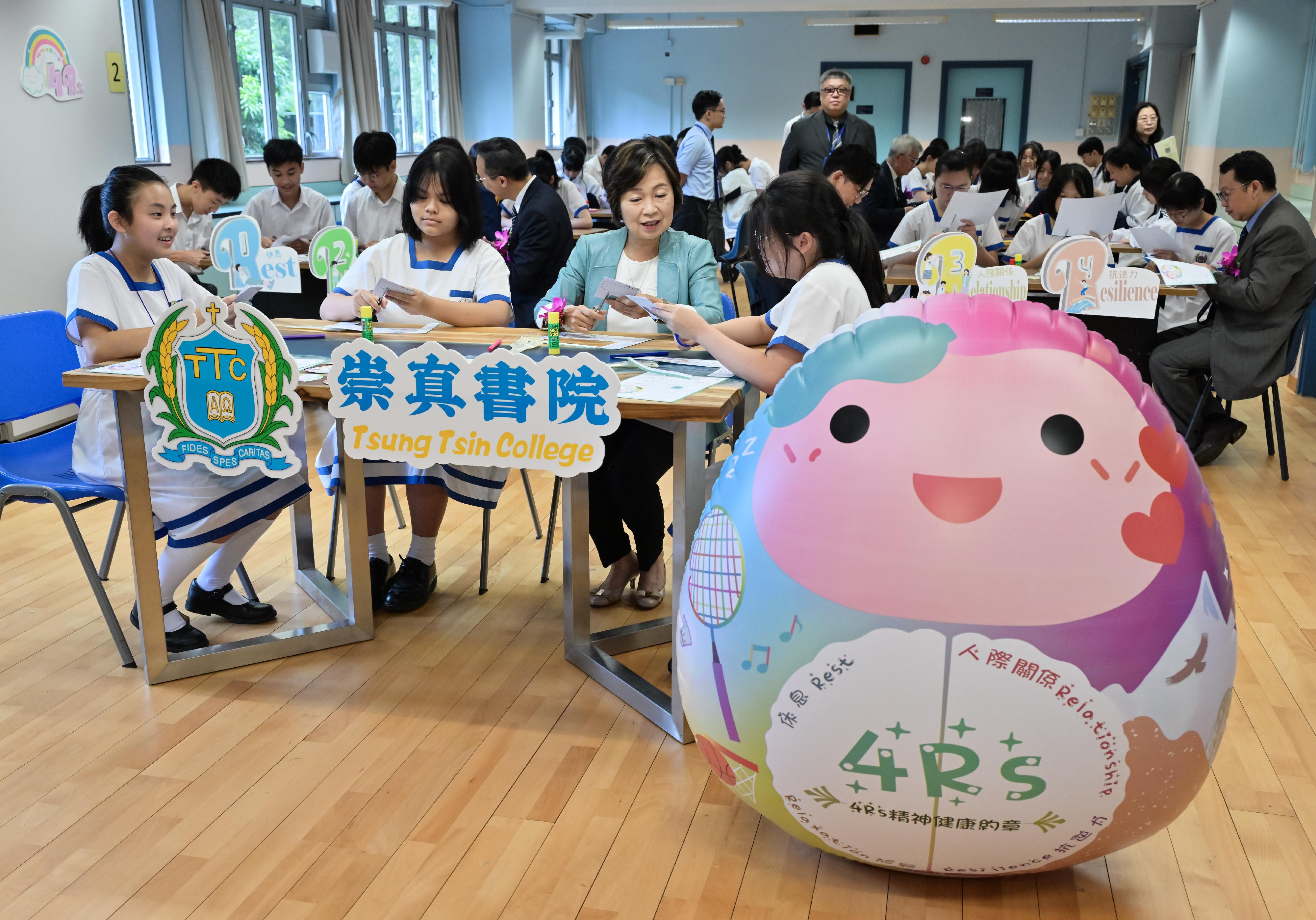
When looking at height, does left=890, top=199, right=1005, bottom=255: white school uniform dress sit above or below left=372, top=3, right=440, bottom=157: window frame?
below

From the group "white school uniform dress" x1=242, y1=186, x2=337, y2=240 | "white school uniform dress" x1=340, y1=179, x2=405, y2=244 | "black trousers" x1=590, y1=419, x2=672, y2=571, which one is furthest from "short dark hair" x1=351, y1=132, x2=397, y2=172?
"black trousers" x1=590, y1=419, x2=672, y2=571

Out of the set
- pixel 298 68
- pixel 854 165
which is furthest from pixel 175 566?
pixel 298 68

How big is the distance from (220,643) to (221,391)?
693 mm

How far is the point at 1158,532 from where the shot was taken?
1379mm

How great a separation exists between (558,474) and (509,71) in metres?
10.1

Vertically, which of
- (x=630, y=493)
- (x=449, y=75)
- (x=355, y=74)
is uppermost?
(x=449, y=75)

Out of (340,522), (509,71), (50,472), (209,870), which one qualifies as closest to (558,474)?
(209,870)

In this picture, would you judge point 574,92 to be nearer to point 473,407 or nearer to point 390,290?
point 390,290

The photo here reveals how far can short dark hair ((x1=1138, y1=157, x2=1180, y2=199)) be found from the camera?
195 inches

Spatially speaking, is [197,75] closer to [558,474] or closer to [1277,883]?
[558,474]

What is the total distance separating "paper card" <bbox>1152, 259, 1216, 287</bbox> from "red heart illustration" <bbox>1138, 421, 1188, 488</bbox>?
8.85ft

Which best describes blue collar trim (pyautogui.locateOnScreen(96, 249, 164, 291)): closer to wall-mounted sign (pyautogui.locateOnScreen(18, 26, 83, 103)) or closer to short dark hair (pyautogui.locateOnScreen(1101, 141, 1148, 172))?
wall-mounted sign (pyautogui.locateOnScreen(18, 26, 83, 103))

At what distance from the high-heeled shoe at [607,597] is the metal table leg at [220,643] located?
543mm

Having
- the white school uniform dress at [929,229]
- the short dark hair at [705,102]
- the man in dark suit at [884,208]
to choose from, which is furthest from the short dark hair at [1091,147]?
the white school uniform dress at [929,229]
